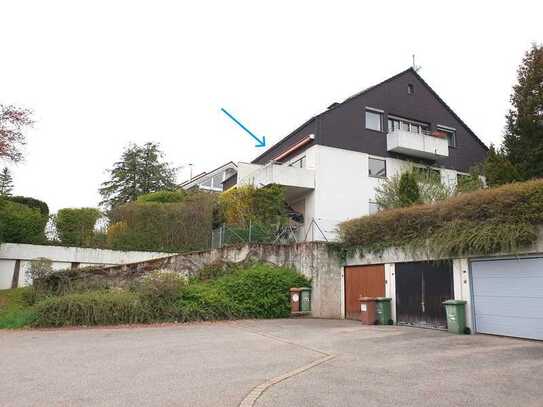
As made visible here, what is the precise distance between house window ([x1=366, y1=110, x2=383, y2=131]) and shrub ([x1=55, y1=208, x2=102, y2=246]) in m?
15.5

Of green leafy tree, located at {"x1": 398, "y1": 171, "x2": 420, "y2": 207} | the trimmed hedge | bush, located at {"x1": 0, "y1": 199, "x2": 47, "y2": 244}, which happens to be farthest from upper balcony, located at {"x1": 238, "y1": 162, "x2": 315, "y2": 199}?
bush, located at {"x1": 0, "y1": 199, "x2": 47, "y2": 244}

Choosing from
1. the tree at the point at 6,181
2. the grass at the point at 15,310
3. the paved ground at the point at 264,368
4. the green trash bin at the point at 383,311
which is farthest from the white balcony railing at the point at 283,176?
the tree at the point at 6,181

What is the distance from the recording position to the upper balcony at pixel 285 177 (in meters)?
22.4

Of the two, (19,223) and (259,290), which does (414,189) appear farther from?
(19,223)

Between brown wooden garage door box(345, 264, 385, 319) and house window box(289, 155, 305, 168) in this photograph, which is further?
house window box(289, 155, 305, 168)

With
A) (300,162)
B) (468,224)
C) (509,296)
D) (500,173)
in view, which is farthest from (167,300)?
(500,173)

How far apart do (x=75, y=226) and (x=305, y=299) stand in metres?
12.2

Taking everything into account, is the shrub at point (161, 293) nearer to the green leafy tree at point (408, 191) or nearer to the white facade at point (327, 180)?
the white facade at point (327, 180)

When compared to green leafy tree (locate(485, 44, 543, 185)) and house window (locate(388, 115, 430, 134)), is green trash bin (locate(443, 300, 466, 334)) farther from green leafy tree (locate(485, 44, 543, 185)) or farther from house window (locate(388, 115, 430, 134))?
house window (locate(388, 115, 430, 134))

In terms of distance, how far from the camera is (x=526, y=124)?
22750mm

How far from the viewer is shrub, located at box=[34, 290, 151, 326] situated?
1283cm

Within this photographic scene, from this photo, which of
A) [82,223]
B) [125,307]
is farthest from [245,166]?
[125,307]

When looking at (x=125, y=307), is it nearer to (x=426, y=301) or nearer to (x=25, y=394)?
(x=25, y=394)

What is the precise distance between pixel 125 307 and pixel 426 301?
917 centimetres
